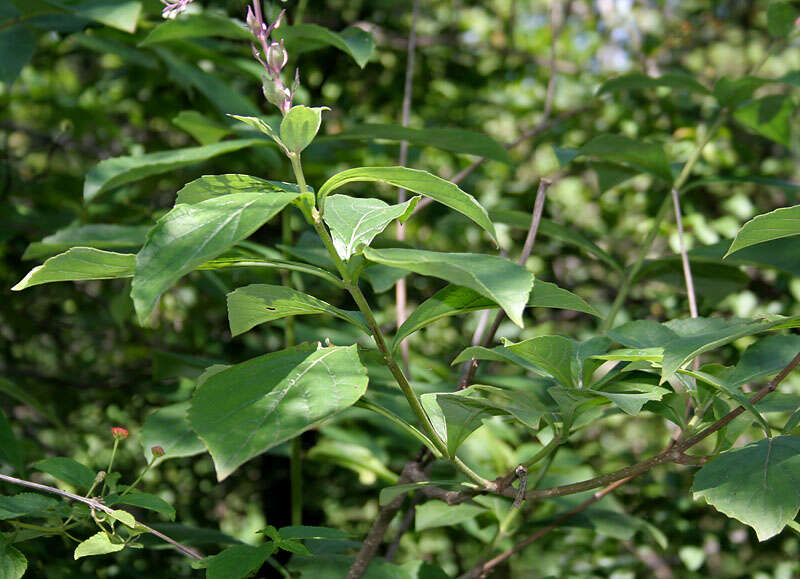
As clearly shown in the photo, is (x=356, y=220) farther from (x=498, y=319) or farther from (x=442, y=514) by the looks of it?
(x=442, y=514)

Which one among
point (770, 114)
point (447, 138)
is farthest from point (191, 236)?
point (770, 114)

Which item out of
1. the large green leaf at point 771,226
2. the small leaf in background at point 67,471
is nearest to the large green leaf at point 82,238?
the small leaf in background at point 67,471

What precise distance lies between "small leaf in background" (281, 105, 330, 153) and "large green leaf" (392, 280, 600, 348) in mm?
200

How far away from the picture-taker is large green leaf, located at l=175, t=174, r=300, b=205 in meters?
0.73

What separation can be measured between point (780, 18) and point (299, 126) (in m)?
1.21

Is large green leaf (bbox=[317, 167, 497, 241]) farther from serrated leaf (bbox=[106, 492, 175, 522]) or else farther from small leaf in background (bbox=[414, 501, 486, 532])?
small leaf in background (bbox=[414, 501, 486, 532])

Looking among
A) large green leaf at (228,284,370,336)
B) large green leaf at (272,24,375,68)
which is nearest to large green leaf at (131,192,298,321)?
large green leaf at (228,284,370,336)

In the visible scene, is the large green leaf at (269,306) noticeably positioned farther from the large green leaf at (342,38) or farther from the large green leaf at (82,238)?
the large green leaf at (342,38)

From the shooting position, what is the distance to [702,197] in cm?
276

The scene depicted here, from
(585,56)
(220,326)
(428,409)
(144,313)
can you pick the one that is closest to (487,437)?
(428,409)

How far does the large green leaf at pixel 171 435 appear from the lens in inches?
42.4

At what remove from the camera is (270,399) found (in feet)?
2.11

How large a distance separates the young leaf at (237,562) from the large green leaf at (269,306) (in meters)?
0.27

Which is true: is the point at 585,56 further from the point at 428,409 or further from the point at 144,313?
the point at 144,313
